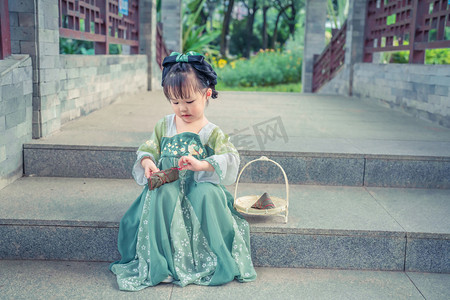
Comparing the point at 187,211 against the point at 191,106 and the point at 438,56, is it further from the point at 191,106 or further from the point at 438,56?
the point at 438,56

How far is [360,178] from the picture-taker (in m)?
3.49

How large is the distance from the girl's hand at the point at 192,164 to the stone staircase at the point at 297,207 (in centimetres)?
48

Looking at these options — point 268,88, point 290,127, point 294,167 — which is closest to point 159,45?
point 290,127

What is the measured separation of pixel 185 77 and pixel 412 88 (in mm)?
4442

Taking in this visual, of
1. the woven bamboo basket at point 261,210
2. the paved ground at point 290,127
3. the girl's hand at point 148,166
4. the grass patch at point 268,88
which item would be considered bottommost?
the woven bamboo basket at point 261,210

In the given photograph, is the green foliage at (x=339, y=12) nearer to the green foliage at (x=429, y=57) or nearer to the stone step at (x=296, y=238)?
the green foliage at (x=429, y=57)

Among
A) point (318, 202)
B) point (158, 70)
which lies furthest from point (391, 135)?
point (158, 70)

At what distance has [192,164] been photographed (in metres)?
2.39

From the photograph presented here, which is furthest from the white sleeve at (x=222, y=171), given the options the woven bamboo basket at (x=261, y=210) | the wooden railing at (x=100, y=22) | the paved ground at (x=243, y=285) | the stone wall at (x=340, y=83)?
the stone wall at (x=340, y=83)

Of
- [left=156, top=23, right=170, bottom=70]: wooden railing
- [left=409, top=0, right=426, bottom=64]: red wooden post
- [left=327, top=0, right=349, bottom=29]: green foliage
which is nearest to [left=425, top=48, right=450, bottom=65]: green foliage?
[left=327, top=0, right=349, bottom=29]: green foliage

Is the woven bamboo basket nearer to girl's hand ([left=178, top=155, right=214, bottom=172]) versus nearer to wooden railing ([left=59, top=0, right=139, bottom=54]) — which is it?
girl's hand ([left=178, top=155, right=214, bottom=172])

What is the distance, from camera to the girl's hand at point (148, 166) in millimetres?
2461

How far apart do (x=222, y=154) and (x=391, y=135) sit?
2.51 m

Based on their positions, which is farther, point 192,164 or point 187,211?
point 187,211
